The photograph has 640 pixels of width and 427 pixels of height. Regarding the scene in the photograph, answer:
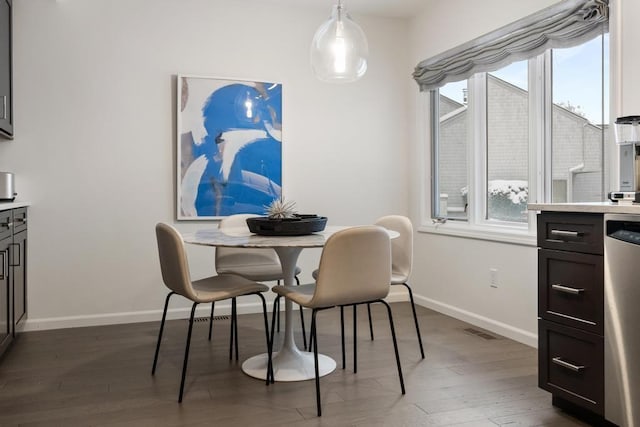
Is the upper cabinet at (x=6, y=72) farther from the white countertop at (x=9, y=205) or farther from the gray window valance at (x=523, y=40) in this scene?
the gray window valance at (x=523, y=40)

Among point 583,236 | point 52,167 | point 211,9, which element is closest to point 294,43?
point 211,9

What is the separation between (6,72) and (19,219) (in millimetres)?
958

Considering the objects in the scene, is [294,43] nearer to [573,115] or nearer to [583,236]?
[573,115]

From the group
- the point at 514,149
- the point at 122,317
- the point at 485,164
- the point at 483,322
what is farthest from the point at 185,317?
the point at 514,149

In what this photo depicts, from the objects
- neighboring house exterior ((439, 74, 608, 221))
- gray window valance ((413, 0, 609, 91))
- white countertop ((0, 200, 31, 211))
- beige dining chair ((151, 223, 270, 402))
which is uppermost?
gray window valance ((413, 0, 609, 91))

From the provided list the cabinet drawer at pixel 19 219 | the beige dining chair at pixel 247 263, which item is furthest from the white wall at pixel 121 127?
the beige dining chair at pixel 247 263

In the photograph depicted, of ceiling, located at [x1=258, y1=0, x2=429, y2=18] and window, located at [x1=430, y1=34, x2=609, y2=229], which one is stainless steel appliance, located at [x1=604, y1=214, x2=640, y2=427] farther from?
ceiling, located at [x1=258, y1=0, x2=429, y2=18]

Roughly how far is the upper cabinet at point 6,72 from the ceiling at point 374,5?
6.07 feet

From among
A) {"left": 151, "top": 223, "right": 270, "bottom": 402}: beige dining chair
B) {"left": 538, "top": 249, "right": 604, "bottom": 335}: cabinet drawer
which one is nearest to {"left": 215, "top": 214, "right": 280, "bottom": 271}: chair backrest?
{"left": 151, "top": 223, "right": 270, "bottom": 402}: beige dining chair

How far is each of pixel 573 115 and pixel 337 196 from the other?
1.98 meters

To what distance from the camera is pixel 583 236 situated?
2.17 metres

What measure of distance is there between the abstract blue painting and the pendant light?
1.48m

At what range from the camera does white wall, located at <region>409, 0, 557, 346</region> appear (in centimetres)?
341

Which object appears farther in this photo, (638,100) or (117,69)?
(117,69)
